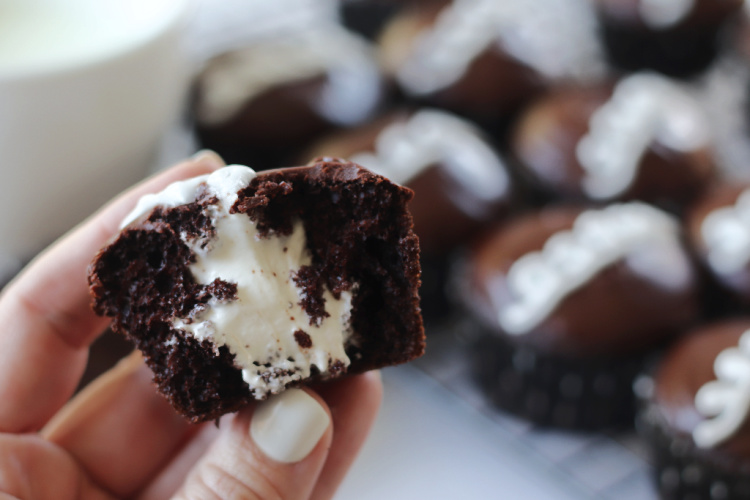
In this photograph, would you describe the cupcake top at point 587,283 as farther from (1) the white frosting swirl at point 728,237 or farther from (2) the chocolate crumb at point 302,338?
(2) the chocolate crumb at point 302,338

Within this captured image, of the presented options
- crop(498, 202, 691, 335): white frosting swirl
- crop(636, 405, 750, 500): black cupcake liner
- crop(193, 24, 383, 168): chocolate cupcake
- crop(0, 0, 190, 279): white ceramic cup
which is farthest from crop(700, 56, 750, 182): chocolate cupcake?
crop(0, 0, 190, 279): white ceramic cup

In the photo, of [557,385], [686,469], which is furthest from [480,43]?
[686,469]

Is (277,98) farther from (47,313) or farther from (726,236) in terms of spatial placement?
(726,236)

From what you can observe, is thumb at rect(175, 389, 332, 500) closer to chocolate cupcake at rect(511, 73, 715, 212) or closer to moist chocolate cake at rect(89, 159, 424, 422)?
moist chocolate cake at rect(89, 159, 424, 422)

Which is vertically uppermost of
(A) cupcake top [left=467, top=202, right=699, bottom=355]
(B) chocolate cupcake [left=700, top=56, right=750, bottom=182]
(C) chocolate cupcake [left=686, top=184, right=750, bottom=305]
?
(A) cupcake top [left=467, top=202, right=699, bottom=355]

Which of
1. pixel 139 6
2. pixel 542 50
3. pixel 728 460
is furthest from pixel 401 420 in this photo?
pixel 542 50

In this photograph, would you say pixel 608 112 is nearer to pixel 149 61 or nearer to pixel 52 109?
pixel 149 61

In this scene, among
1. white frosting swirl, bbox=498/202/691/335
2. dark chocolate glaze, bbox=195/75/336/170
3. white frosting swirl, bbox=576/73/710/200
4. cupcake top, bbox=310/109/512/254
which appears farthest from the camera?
dark chocolate glaze, bbox=195/75/336/170
